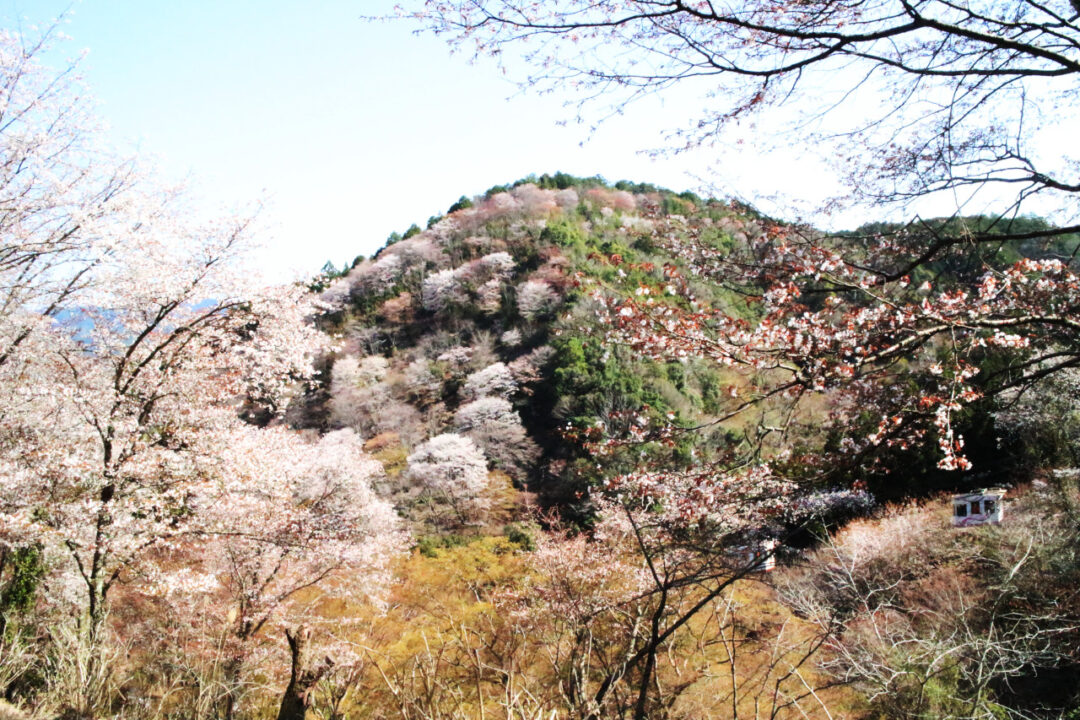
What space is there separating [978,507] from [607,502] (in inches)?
328

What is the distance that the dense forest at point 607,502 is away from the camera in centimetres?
295

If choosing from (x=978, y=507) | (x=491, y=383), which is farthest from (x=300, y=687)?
(x=491, y=383)

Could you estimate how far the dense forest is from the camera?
2.95 meters

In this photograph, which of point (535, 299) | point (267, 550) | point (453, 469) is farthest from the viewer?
point (535, 299)

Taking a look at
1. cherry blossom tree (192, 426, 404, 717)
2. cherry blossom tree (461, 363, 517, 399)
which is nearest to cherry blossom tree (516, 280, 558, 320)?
cherry blossom tree (461, 363, 517, 399)

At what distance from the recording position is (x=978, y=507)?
44.0ft

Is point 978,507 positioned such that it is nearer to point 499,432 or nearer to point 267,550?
point 267,550

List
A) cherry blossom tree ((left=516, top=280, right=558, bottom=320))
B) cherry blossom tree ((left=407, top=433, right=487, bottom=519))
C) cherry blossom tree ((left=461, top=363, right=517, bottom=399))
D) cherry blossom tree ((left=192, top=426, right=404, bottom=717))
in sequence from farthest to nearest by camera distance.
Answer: cherry blossom tree ((left=516, top=280, right=558, bottom=320)) < cherry blossom tree ((left=461, top=363, right=517, bottom=399)) < cherry blossom tree ((left=407, top=433, right=487, bottom=519)) < cherry blossom tree ((left=192, top=426, right=404, bottom=717))

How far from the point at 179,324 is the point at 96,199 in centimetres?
141

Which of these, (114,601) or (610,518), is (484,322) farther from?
(114,601)

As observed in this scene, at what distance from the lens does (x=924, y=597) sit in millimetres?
10641

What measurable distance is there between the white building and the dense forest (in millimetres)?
76

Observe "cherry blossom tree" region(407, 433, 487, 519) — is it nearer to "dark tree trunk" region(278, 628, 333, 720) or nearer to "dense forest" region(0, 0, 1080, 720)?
"dense forest" region(0, 0, 1080, 720)

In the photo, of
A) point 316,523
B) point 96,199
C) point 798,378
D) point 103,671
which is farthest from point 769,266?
point 316,523
